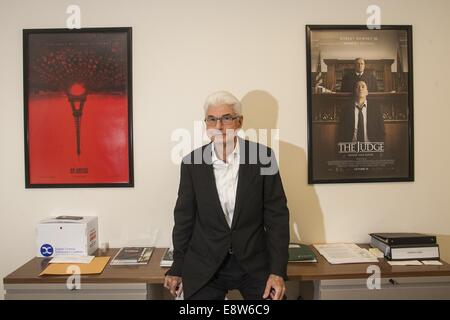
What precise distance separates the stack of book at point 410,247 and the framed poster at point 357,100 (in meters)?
0.43

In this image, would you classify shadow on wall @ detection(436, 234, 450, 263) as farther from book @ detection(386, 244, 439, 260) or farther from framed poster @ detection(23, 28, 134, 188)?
framed poster @ detection(23, 28, 134, 188)

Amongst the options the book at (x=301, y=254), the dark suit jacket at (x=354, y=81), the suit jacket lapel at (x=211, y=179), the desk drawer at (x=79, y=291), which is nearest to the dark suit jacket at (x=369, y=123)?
the dark suit jacket at (x=354, y=81)

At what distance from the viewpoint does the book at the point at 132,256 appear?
1874mm

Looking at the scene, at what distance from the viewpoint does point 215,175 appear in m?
1.67

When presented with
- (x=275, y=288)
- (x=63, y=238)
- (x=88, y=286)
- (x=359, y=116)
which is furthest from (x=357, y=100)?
(x=63, y=238)

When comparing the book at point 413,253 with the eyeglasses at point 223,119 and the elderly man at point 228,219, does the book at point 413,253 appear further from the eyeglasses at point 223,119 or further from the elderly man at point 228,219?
the eyeglasses at point 223,119

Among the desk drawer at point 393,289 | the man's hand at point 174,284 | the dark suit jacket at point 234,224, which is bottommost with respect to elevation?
the desk drawer at point 393,289

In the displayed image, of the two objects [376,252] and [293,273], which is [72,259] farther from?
[376,252]

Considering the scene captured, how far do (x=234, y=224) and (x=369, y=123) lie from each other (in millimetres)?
1232

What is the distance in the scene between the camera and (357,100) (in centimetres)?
→ 215

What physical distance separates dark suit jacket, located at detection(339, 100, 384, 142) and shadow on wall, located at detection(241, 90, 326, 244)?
0.31 metres

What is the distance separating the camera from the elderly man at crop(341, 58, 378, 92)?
7.05 ft

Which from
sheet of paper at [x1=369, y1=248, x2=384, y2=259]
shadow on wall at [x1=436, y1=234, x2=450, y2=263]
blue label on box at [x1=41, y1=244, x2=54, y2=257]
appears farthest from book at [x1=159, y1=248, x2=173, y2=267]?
shadow on wall at [x1=436, y1=234, x2=450, y2=263]
